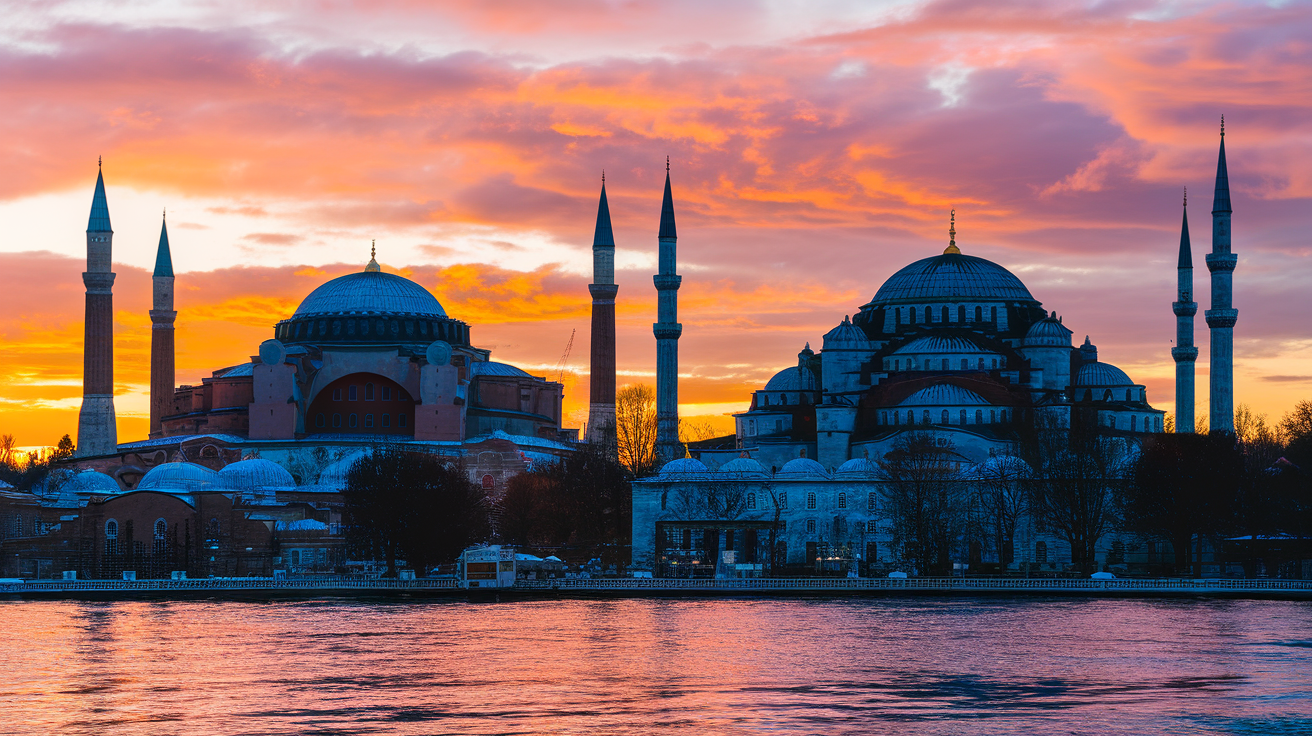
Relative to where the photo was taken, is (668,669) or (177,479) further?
(177,479)

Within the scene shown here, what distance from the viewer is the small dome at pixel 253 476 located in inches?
2837

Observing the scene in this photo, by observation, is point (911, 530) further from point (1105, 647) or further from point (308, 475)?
point (308, 475)

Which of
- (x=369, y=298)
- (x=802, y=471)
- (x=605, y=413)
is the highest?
(x=369, y=298)

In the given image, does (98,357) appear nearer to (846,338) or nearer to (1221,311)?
(846,338)

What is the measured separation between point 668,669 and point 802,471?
Result: 33129 mm

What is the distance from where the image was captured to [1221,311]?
7169 centimetres

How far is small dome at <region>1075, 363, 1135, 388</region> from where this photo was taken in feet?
254

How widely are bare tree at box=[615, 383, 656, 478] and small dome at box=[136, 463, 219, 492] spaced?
1873 centimetres

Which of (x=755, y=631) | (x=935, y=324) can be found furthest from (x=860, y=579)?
(x=935, y=324)

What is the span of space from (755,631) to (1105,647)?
843 centimetres

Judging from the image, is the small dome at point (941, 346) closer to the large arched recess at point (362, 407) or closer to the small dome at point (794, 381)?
the small dome at point (794, 381)

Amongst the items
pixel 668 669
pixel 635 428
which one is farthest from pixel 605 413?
pixel 668 669

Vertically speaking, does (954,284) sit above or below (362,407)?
above

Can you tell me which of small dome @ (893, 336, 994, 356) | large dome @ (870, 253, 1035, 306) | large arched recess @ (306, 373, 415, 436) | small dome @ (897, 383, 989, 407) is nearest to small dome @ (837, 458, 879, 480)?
small dome @ (897, 383, 989, 407)
